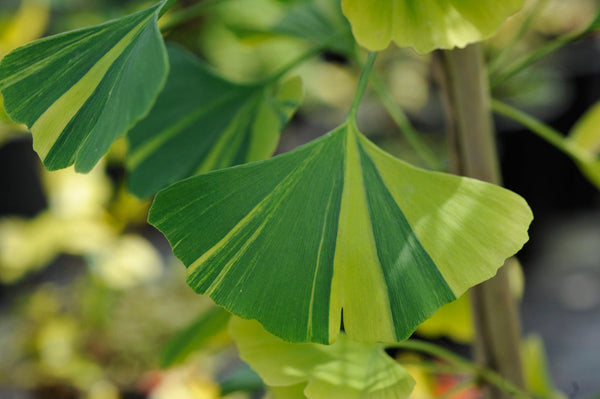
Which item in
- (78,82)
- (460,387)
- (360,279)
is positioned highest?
(78,82)

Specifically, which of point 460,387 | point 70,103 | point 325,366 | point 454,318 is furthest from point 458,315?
point 70,103

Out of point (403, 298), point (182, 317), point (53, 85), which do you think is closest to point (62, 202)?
point (182, 317)

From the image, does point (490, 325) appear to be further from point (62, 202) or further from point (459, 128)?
point (62, 202)

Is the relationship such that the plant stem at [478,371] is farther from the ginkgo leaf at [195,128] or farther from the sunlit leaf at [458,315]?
the ginkgo leaf at [195,128]

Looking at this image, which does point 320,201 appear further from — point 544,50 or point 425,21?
point 544,50

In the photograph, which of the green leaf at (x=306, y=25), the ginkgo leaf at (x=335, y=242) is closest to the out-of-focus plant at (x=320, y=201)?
the ginkgo leaf at (x=335, y=242)

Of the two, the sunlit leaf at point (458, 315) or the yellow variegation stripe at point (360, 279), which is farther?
the sunlit leaf at point (458, 315)

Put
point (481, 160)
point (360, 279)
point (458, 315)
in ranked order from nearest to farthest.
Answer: point (360, 279) → point (481, 160) → point (458, 315)

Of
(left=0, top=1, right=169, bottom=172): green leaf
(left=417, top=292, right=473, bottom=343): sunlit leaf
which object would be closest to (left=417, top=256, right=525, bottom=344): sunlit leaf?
(left=417, top=292, right=473, bottom=343): sunlit leaf
